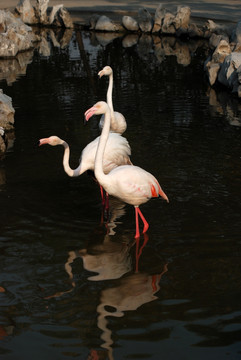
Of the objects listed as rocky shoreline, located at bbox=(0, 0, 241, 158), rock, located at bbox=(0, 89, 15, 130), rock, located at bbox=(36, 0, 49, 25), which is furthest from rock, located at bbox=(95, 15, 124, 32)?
rock, located at bbox=(0, 89, 15, 130)

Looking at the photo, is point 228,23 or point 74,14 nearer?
point 228,23

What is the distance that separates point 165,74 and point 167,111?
4347mm

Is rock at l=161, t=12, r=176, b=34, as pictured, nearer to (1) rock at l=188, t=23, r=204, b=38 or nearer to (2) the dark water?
(1) rock at l=188, t=23, r=204, b=38

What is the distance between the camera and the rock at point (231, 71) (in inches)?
584

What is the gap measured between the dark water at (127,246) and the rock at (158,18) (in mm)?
10932

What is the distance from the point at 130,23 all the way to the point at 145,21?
703 millimetres

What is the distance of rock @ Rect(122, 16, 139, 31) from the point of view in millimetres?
24875

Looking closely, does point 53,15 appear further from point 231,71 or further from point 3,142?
point 3,142

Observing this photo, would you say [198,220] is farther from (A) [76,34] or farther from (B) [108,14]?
(B) [108,14]

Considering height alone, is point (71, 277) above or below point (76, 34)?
below

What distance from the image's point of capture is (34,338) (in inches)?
216

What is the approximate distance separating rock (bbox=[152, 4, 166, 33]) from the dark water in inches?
430

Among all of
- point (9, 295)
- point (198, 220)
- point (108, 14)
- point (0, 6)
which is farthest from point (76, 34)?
point (9, 295)

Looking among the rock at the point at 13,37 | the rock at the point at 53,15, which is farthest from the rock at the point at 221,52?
the rock at the point at 53,15
